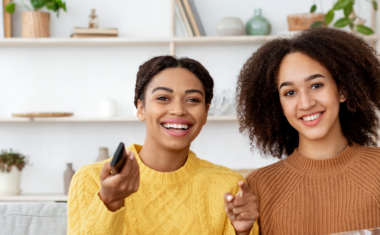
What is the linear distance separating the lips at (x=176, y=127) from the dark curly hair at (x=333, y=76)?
0.42m

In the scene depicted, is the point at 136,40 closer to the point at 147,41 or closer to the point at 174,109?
the point at 147,41

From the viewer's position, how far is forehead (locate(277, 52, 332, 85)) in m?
1.50

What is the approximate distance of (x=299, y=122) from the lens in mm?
1510

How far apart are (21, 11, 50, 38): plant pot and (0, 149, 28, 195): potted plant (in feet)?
2.94

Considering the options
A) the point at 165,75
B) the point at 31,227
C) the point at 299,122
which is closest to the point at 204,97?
the point at 165,75

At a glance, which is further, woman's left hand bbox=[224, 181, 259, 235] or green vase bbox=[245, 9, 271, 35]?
green vase bbox=[245, 9, 271, 35]

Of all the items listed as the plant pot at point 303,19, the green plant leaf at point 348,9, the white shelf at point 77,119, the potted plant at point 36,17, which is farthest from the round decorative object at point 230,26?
the potted plant at point 36,17

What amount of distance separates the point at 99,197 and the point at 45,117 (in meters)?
2.02

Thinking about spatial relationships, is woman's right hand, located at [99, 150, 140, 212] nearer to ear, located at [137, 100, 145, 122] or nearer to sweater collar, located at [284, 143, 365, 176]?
ear, located at [137, 100, 145, 122]

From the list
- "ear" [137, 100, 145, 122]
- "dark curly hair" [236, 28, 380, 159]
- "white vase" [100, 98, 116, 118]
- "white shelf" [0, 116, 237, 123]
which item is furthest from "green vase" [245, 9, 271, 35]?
"ear" [137, 100, 145, 122]

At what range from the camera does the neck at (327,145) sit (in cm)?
157

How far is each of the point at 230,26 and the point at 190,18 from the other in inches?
12.0

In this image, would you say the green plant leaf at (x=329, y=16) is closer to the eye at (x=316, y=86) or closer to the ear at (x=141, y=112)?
the eye at (x=316, y=86)

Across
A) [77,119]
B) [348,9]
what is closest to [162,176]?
[77,119]
